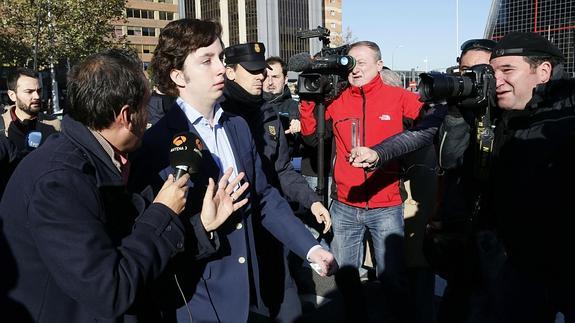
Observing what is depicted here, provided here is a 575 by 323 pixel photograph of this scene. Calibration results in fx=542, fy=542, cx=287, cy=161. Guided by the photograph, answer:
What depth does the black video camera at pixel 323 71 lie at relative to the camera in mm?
3758

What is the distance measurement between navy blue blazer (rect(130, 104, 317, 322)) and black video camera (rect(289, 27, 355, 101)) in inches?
48.8

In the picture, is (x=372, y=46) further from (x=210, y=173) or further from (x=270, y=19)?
(x=270, y=19)

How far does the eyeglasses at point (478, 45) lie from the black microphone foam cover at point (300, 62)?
124 cm

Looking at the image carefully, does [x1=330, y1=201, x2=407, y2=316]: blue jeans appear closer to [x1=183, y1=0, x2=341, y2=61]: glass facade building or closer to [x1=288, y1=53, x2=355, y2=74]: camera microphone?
[x1=288, y1=53, x2=355, y2=74]: camera microphone

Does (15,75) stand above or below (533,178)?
above

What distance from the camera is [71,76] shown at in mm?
1945

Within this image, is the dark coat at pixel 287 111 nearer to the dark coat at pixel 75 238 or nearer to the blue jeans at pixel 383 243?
the blue jeans at pixel 383 243

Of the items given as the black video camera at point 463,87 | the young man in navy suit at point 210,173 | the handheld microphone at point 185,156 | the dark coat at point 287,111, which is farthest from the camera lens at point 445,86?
the dark coat at point 287,111

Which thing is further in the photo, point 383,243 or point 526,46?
point 383,243

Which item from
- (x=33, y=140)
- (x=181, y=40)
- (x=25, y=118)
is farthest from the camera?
(x=25, y=118)

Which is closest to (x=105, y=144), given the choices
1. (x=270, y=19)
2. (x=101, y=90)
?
(x=101, y=90)

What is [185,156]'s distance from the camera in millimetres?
1992

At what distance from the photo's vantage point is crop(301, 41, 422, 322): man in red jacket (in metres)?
3.95

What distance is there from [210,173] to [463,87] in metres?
1.35
